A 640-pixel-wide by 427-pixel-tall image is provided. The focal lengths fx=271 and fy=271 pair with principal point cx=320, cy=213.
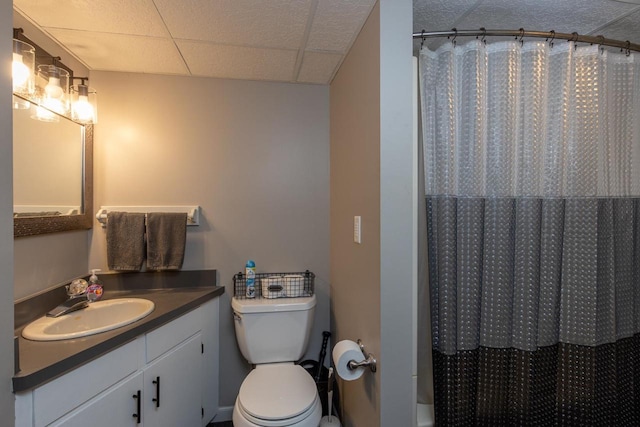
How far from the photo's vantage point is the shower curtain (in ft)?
3.65

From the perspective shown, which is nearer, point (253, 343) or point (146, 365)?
point (146, 365)

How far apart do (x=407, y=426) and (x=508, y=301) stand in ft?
2.11

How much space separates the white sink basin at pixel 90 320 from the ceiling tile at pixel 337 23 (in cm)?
158

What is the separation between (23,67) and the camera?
1.12 meters

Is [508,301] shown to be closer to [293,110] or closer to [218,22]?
[293,110]

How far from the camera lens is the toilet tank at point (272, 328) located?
1.61 meters

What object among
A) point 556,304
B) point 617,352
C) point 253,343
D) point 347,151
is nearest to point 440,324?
point 556,304

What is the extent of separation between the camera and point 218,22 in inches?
49.2

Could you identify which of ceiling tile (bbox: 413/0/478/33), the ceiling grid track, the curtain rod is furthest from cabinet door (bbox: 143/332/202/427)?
ceiling tile (bbox: 413/0/478/33)

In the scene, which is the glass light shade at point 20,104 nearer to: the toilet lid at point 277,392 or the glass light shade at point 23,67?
the glass light shade at point 23,67

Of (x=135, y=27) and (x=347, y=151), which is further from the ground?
(x=135, y=27)

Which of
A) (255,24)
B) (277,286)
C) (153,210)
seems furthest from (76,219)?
(255,24)

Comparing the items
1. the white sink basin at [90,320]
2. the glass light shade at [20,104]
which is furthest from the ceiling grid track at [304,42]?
the white sink basin at [90,320]

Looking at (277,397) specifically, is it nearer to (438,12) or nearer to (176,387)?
(176,387)
